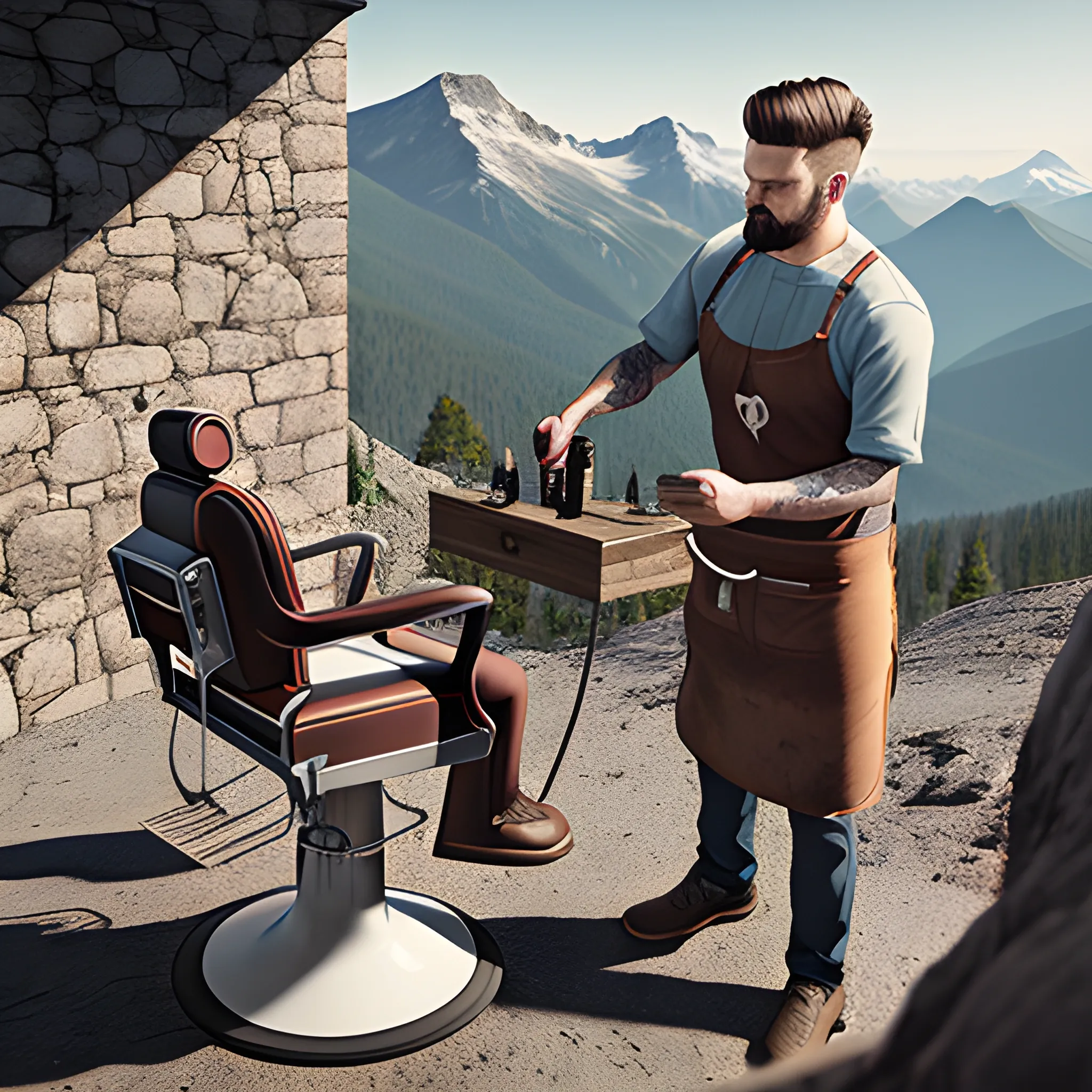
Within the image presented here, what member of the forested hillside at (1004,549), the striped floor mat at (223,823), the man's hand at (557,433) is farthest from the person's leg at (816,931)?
the forested hillside at (1004,549)

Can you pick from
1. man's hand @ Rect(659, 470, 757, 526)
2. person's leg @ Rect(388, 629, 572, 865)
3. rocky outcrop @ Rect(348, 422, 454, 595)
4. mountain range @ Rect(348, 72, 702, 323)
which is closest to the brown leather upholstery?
person's leg @ Rect(388, 629, 572, 865)

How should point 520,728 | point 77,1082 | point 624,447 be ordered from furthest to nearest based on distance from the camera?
point 624,447, point 520,728, point 77,1082

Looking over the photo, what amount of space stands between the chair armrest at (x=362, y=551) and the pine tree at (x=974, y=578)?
11.5 feet

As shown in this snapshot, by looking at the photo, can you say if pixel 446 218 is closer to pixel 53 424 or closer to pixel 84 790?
pixel 53 424

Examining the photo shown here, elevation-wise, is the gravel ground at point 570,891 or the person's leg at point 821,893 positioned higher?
the person's leg at point 821,893

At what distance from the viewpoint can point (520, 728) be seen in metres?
2.79

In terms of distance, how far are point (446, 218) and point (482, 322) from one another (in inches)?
56.2

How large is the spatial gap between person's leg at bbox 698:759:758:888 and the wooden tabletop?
0.55 meters

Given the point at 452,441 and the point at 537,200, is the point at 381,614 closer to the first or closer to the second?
the point at 452,441

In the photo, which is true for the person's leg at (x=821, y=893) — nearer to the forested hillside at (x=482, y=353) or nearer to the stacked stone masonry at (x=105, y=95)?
the stacked stone masonry at (x=105, y=95)

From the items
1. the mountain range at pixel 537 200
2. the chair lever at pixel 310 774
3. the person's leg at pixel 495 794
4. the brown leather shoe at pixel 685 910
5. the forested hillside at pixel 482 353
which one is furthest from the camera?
the mountain range at pixel 537 200

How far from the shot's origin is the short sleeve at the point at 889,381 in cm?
222

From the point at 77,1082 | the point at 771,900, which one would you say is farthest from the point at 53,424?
the point at 771,900

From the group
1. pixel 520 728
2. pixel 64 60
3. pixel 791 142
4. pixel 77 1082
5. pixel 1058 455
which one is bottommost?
pixel 77 1082
